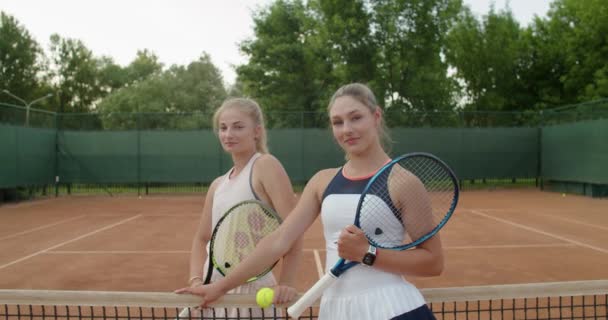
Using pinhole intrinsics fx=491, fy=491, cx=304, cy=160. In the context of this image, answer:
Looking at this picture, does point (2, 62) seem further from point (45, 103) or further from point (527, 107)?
point (527, 107)

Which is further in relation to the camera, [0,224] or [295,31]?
[295,31]

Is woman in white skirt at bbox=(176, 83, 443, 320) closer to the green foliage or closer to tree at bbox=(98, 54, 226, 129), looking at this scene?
the green foliage

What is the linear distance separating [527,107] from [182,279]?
90.6 feet

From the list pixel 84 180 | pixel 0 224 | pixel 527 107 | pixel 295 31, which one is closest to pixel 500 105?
pixel 527 107

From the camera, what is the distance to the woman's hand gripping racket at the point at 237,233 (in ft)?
6.05

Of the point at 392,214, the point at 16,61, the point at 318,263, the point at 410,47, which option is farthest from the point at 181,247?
the point at 16,61

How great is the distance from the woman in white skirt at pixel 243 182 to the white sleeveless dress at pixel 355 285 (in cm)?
31

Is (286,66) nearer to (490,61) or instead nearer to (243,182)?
(490,61)

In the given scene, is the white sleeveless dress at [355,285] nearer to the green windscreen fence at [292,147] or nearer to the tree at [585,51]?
the green windscreen fence at [292,147]

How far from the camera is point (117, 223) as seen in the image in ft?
34.6

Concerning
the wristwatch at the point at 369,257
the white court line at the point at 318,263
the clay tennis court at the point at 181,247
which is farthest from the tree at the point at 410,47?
the wristwatch at the point at 369,257

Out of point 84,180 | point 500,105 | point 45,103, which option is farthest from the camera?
point 45,103

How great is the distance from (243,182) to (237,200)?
7 centimetres

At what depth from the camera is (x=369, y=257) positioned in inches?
51.9
